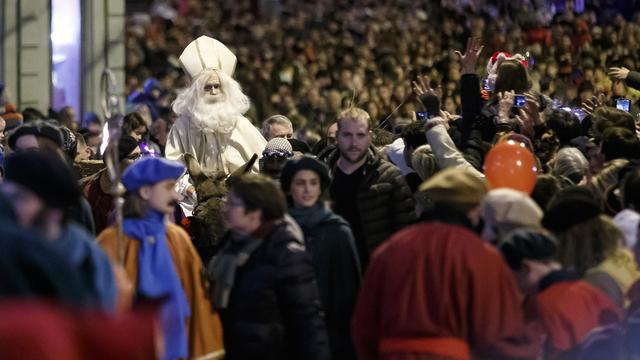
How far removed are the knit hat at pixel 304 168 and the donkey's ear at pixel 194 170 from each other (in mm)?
2205

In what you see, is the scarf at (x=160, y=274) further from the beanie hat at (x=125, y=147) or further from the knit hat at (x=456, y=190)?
the beanie hat at (x=125, y=147)

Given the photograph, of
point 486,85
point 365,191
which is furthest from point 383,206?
point 486,85

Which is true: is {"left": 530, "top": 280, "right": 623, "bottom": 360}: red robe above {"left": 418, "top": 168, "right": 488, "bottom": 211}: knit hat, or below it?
below

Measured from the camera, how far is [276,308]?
9703mm

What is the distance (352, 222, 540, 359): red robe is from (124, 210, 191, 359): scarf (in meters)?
1.49

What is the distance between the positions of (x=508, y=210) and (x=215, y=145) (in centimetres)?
533

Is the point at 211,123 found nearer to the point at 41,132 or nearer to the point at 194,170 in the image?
the point at 194,170

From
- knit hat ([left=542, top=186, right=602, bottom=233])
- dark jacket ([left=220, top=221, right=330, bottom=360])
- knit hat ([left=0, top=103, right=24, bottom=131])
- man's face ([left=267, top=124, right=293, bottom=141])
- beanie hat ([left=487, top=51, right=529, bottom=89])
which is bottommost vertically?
dark jacket ([left=220, top=221, right=330, bottom=360])

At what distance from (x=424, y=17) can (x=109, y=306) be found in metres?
25.8

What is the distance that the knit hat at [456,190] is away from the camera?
8.78m

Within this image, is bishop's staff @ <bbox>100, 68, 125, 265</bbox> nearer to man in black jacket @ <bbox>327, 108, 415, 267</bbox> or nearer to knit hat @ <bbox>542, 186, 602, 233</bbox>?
man in black jacket @ <bbox>327, 108, 415, 267</bbox>

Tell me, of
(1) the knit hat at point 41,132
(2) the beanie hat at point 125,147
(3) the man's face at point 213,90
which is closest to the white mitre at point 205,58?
(3) the man's face at point 213,90

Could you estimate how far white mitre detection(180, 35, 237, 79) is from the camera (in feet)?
48.4

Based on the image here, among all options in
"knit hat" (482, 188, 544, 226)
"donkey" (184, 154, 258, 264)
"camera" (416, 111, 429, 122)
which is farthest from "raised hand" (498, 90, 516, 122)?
"knit hat" (482, 188, 544, 226)
